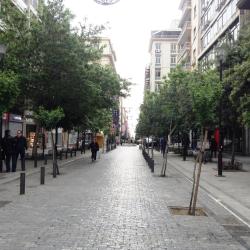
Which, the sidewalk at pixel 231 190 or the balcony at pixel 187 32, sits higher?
the balcony at pixel 187 32

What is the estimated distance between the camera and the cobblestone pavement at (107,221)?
27.0 ft

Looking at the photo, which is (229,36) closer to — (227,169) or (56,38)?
(227,169)

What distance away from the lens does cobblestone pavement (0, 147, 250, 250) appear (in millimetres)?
8242

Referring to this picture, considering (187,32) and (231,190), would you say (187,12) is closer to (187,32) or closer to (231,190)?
(187,32)

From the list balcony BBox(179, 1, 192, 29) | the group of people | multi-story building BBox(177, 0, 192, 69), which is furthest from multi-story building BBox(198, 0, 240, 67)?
the group of people

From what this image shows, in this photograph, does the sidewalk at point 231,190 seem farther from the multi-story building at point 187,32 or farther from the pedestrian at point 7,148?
the multi-story building at point 187,32

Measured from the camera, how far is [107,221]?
1027 centimetres

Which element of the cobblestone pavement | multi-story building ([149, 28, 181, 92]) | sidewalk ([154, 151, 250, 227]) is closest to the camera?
the cobblestone pavement

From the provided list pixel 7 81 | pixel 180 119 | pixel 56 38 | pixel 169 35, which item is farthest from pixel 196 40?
pixel 169 35

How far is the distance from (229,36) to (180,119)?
10.3m

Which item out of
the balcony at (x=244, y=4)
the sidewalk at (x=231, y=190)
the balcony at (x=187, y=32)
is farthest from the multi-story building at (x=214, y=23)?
the sidewalk at (x=231, y=190)

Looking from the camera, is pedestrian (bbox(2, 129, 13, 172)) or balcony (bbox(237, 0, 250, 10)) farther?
balcony (bbox(237, 0, 250, 10))

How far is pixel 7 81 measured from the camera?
752 inches

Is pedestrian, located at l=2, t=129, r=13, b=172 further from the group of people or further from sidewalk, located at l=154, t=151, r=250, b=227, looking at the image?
sidewalk, located at l=154, t=151, r=250, b=227
